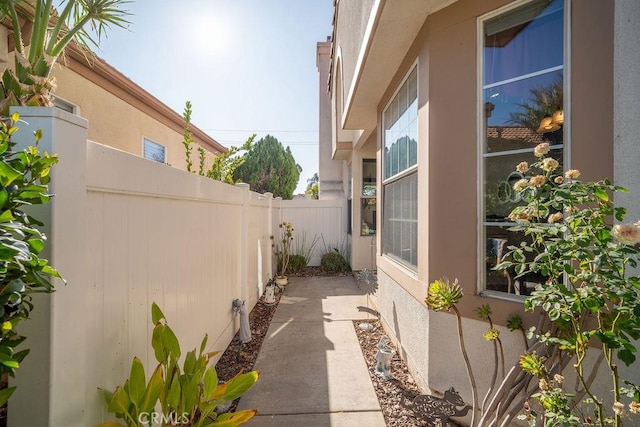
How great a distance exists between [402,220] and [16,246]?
3325 millimetres

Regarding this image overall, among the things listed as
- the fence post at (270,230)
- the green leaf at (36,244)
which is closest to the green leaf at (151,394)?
Answer: the green leaf at (36,244)

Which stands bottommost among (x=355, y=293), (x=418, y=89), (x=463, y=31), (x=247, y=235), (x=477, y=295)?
(x=355, y=293)

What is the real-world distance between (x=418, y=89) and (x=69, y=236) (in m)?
2.82

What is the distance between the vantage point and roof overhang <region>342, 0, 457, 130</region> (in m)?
2.39

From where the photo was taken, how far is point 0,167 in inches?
33.4

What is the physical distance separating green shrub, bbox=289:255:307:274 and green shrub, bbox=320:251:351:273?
1.77 feet

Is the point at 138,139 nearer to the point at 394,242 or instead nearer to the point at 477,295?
the point at 394,242

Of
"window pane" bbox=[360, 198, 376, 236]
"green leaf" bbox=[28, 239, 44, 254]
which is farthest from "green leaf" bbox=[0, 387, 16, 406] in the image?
"window pane" bbox=[360, 198, 376, 236]

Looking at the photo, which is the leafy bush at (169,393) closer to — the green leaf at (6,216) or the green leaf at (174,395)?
the green leaf at (174,395)

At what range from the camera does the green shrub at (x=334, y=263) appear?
797 centimetres

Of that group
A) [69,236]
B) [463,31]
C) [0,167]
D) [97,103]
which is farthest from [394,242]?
[97,103]

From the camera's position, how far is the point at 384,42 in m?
2.89

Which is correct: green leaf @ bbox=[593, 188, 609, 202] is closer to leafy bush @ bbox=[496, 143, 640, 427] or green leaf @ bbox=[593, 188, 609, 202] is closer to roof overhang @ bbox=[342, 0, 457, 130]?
leafy bush @ bbox=[496, 143, 640, 427]

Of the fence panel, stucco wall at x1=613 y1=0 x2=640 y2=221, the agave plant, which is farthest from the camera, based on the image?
the fence panel
